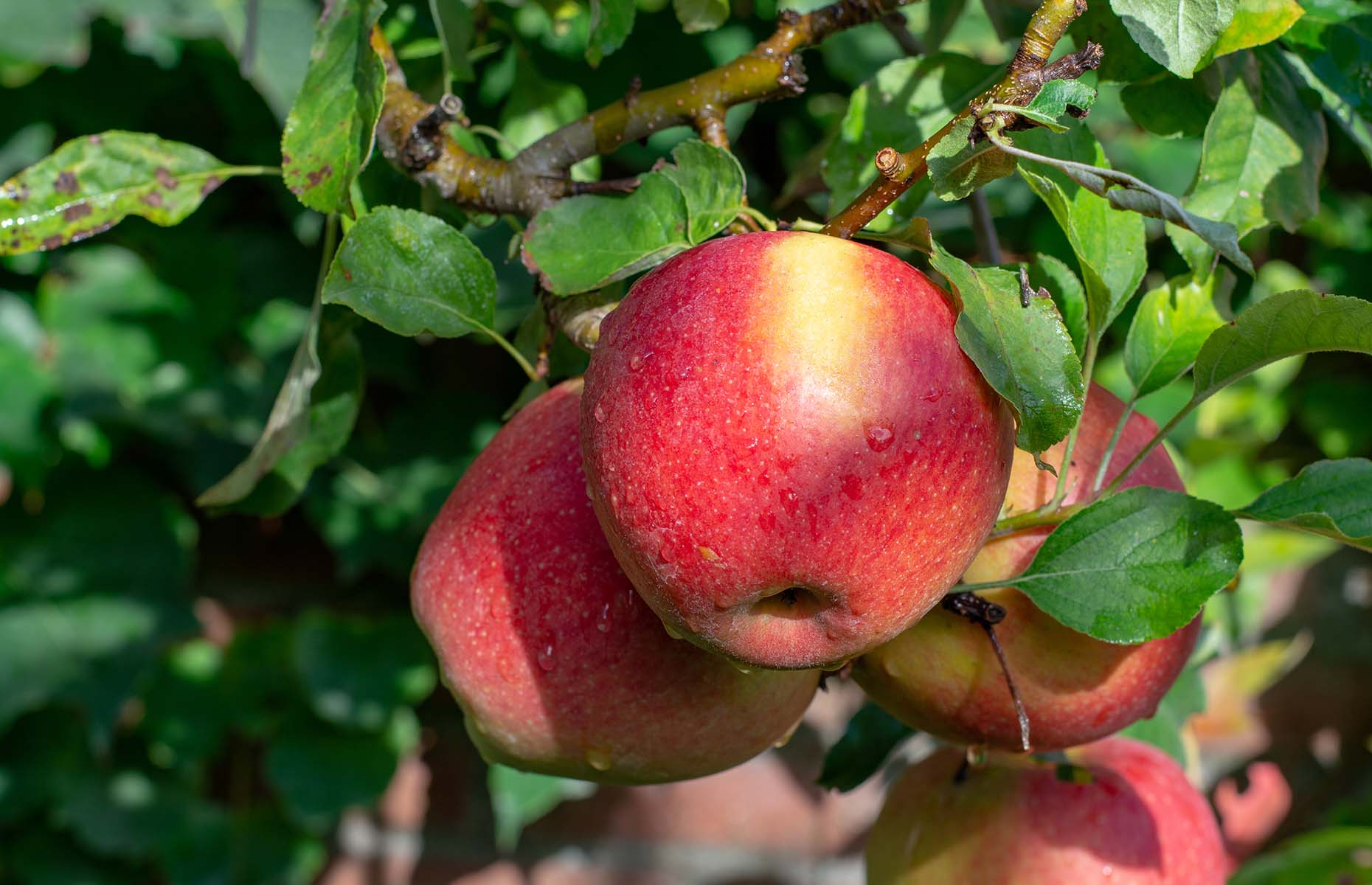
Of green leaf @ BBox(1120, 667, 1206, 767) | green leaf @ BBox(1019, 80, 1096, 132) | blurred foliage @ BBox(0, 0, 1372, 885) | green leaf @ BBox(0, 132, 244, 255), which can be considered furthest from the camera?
blurred foliage @ BBox(0, 0, 1372, 885)

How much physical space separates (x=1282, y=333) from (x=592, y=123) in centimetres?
30

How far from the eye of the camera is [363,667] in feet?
3.62

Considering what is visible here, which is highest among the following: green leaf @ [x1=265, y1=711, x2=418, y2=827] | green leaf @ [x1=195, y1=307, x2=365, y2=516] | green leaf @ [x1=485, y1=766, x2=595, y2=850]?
green leaf @ [x1=195, y1=307, x2=365, y2=516]

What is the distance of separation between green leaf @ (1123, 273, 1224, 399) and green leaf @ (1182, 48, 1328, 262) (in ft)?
0.06

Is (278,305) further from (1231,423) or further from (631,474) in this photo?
(1231,423)

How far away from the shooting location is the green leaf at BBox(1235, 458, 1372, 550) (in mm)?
431

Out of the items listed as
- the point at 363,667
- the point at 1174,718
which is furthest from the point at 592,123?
the point at 363,667

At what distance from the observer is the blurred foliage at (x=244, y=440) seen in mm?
938

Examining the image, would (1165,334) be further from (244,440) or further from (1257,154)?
(244,440)

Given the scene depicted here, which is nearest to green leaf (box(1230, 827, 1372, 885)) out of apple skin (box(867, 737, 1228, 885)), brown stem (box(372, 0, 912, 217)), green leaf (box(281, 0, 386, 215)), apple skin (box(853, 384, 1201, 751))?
apple skin (box(867, 737, 1228, 885))

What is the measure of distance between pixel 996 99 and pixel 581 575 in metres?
0.23

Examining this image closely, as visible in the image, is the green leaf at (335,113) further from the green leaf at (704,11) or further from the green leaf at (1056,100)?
the green leaf at (1056,100)

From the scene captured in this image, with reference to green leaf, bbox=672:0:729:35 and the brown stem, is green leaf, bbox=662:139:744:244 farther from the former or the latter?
green leaf, bbox=672:0:729:35

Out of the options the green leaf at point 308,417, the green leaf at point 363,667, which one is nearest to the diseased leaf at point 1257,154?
the green leaf at point 308,417
